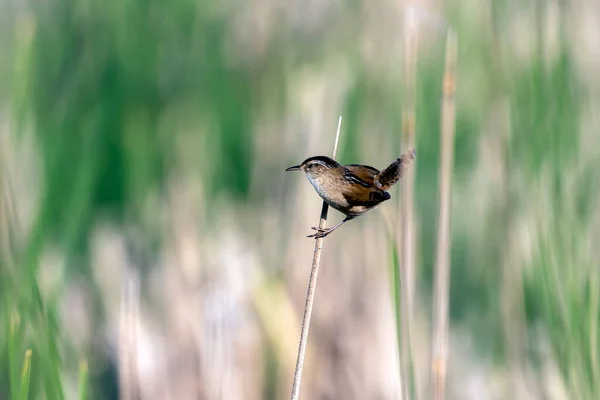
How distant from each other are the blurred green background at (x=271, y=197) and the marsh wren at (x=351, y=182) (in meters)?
0.36

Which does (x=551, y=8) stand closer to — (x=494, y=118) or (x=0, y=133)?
(x=494, y=118)

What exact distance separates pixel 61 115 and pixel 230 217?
621 mm

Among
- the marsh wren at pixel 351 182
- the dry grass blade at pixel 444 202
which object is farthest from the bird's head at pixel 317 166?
the dry grass blade at pixel 444 202

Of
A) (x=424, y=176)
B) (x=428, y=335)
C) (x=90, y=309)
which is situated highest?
(x=424, y=176)

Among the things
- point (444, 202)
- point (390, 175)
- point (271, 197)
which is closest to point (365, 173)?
point (390, 175)

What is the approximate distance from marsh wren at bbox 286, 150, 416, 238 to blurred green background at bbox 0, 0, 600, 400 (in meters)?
0.36

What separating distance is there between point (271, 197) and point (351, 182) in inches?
53.5

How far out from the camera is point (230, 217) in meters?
2.45

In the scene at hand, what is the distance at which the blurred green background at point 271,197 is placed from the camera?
1534 mm

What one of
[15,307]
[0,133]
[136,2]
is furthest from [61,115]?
[15,307]

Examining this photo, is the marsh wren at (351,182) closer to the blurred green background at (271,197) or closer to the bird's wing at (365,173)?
the bird's wing at (365,173)

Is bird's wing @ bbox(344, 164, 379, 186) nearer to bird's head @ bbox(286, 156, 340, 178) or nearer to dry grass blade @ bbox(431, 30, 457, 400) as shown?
bird's head @ bbox(286, 156, 340, 178)

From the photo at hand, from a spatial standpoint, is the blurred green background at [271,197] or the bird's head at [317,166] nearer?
the bird's head at [317,166]

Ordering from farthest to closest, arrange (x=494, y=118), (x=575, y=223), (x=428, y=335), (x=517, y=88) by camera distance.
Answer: (x=494, y=118)
(x=428, y=335)
(x=517, y=88)
(x=575, y=223)
